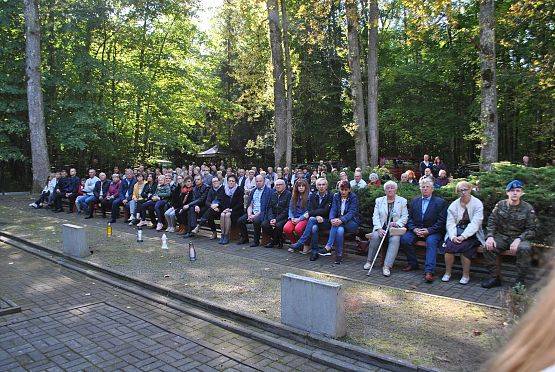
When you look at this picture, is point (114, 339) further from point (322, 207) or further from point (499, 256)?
point (499, 256)

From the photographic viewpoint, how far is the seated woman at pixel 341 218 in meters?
8.80

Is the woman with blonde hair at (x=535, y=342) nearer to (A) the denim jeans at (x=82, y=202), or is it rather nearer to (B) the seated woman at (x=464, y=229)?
(B) the seated woman at (x=464, y=229)

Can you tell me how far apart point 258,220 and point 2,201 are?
16.5 metres

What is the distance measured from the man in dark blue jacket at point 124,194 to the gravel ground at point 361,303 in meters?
4.13

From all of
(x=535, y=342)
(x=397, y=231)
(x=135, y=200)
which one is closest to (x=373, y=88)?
(x=135, y=200)

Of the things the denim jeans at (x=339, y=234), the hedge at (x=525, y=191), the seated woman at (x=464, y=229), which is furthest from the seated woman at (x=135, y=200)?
the seated woman at (x=464, y=229)

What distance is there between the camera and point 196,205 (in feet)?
39.4

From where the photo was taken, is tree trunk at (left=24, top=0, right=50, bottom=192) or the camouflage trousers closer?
the camouflage trousers

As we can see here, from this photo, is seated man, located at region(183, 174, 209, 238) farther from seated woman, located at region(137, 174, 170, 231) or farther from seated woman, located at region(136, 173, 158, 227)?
seated woman, located at region(136, 173, 158, 227)

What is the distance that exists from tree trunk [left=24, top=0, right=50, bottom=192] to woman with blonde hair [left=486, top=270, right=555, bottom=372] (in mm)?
24237

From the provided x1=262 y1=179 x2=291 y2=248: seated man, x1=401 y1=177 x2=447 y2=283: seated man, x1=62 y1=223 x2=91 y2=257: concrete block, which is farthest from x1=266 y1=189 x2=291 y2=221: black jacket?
x1=62 y1=223 x2=91 y2=257: concrete block

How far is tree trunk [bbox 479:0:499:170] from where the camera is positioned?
36.0 feet

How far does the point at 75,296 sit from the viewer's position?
Result: 6.91 metres

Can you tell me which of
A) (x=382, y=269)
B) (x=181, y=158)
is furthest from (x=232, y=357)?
(x=181, y=158)
